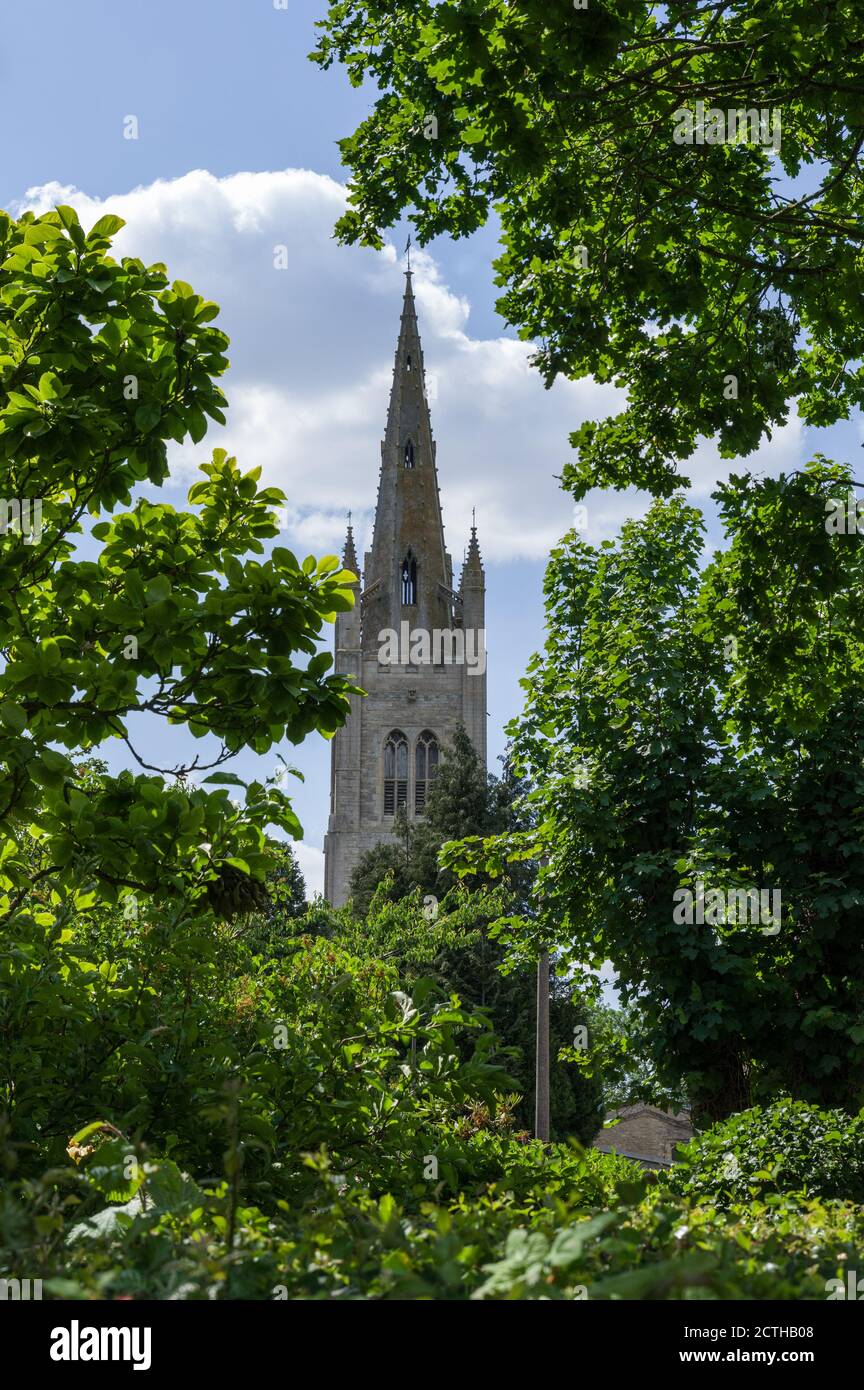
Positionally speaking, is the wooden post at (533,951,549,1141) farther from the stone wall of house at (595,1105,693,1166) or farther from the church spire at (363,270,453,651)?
the church spire at (363,270,453,651)

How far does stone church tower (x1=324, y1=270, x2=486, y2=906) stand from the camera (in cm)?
6762

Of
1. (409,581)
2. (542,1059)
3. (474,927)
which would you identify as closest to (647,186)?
(542,1059)

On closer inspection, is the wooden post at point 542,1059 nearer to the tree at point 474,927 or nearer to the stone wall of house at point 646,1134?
the tree at point 474,927

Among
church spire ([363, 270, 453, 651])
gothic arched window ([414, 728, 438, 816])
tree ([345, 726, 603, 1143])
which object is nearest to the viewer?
tree ([345, 726, 603, 1143])

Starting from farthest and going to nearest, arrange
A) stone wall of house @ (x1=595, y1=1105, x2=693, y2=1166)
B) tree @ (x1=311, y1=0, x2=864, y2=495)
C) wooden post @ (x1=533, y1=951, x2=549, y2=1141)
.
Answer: stone wall of house @ (x1=595, y1=1105, x2=693, y2=1166), wooden post @ (x1=533, y1=951, x2=549, y2=1141), tree @ (x1=311, y1=0, x2=864, y2=495)

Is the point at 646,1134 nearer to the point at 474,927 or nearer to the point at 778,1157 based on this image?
the point at 474,927

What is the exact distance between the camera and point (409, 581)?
72.2 meters

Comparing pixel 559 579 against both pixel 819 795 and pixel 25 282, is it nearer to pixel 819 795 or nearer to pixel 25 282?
pixel 819 795

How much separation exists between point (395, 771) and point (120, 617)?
6442cm

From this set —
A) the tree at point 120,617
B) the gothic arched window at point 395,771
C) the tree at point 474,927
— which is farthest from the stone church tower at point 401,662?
the tree at point 120,617

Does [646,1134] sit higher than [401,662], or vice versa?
[401,662]

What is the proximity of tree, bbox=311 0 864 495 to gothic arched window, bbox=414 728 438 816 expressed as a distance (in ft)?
193

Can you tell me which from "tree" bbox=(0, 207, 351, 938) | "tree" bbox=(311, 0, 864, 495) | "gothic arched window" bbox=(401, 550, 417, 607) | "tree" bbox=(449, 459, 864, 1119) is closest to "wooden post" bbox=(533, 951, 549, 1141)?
"tree" bbox=(449, 459, 864, 1119)
